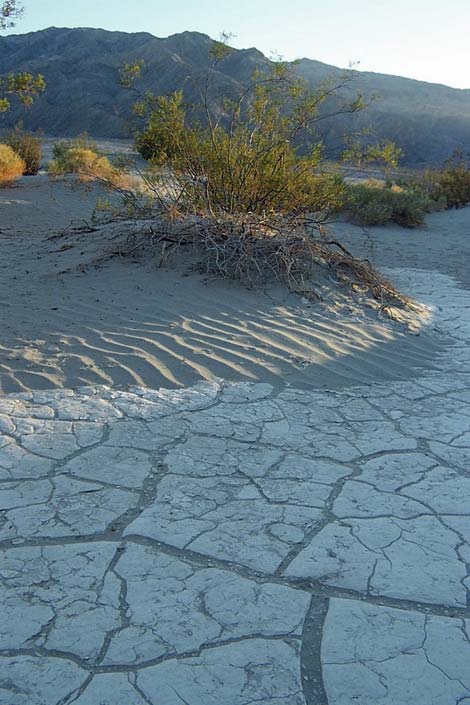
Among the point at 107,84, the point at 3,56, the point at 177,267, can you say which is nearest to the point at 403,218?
the point at 177,267

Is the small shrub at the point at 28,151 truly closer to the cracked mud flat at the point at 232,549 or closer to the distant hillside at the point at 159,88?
the cracked mud flat at the point at 232,549

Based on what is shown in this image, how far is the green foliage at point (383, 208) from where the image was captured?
13047 mm

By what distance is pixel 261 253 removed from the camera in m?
6.75

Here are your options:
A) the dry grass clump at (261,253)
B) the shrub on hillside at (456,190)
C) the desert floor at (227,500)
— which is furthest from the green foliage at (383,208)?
the desert floor at (227,500)

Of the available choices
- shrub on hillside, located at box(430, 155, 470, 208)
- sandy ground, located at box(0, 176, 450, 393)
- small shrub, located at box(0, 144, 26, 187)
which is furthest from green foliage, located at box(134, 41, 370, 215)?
shrub on hillside, located at box(430, 155, 470, 208)

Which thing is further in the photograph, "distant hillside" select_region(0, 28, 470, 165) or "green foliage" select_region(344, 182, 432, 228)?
"distant hillside" select_region(0, 28, 470, 165)

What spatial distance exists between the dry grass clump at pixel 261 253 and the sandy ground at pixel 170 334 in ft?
0.73

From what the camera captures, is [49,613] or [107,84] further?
[107,84]

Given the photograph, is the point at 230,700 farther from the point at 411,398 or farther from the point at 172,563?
the point at 411,398

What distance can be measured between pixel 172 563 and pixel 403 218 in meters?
11.4

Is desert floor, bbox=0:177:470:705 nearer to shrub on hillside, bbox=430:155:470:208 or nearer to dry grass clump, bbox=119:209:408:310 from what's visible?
dry grass clump, bbox=119:209:408:310

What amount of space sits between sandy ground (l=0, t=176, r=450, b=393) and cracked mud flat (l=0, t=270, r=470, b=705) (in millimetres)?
335

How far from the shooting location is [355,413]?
4477 millimetres

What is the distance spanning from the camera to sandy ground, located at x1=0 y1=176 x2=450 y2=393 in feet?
16.2
